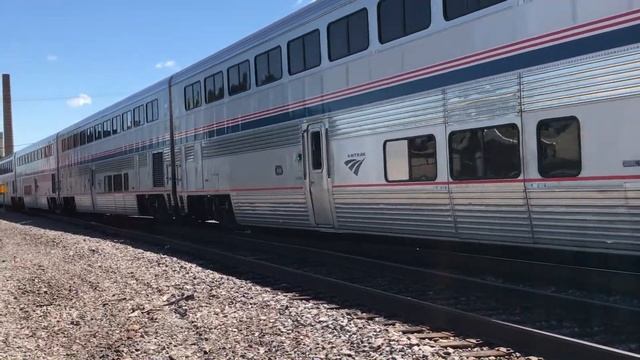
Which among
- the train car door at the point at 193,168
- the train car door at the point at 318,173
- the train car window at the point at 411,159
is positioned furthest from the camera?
the train car door at the point at 193,168

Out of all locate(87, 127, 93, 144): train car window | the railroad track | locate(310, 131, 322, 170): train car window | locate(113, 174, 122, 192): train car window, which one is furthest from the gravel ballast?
locate(87, 127, 93, 144): train car window

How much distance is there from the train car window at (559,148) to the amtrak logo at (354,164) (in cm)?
337

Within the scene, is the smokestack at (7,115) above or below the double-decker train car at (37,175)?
above

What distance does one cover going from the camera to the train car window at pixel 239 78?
13.1m

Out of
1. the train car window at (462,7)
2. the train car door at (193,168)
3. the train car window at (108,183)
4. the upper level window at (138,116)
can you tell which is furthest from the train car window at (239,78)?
the train car window at (108,183)

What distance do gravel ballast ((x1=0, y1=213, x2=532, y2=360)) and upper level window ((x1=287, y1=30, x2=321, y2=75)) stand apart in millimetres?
4161

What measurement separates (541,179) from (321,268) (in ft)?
14.1

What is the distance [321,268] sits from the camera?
10.0 metres

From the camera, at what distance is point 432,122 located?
8.41 m

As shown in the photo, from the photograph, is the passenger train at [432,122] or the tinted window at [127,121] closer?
the passenger train at [432,122]

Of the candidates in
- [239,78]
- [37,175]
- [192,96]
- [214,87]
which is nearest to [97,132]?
[192,96]

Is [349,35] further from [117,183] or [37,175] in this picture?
[37,175]

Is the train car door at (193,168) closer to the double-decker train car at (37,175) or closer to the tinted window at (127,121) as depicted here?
the tinted window at (127,121)

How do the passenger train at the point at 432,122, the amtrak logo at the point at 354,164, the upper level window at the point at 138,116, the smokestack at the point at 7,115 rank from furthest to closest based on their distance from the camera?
the smokestack at the point at 7,115 → the upper level window at the point at 138,116 → the amtrak logo at the point at 354,164 → the passenger train at the point at 432,122
